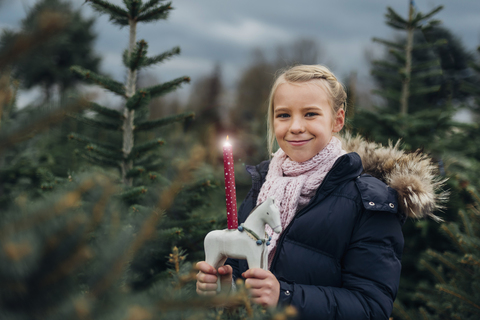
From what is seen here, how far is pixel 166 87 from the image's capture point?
2754mm

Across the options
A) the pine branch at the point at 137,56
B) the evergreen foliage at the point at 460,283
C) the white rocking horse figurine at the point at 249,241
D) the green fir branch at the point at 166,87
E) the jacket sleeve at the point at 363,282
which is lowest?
the evergreen foliage at the point at 460,283

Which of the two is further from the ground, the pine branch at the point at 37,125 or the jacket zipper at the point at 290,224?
the pine branch at the point at 37,125

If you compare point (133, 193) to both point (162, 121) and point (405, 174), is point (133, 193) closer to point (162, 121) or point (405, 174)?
point (162, 121)

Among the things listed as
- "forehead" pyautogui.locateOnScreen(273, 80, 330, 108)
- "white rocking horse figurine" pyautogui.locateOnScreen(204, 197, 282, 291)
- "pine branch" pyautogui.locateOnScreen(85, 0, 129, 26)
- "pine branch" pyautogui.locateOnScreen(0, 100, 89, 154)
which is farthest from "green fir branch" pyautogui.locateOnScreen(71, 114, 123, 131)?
"pine branch" pyautogui.locateOnScreen(0, 100, 89, 154)

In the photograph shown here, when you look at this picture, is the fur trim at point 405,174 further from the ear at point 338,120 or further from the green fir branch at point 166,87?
the green fir branch at point 166,87

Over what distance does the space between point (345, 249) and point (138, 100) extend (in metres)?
1.74

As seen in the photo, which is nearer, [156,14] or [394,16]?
[156,14]

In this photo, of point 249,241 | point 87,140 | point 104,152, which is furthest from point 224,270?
point 87,140

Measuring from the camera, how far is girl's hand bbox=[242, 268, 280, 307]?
1312 millimetres

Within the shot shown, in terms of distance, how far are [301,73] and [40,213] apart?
5.09 feet

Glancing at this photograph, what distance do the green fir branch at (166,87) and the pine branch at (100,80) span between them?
252 mm

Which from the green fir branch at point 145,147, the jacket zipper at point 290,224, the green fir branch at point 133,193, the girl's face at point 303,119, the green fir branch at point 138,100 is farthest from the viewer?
the green fir branch at point 145,147

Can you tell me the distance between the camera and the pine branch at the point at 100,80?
104 inches

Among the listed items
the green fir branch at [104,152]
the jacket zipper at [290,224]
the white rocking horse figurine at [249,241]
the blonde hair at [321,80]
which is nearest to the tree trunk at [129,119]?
the green fir branch at [104,152]
